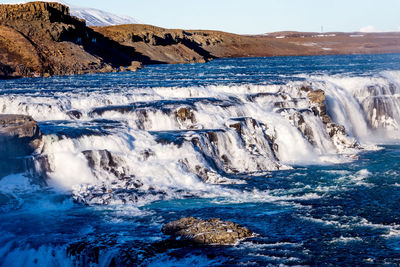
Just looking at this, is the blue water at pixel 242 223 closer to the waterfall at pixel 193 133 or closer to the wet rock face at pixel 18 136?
the wet rock face at pixel 18 136

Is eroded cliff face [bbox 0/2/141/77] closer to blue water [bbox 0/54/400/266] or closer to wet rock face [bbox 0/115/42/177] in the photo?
wet rock face [bbox 0/115/42/177]

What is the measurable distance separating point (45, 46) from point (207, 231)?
56.1 m

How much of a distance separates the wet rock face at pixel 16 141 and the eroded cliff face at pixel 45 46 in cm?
3635

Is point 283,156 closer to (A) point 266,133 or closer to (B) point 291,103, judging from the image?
(A) point 266,133

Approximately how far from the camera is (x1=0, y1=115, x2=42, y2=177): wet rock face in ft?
56.7

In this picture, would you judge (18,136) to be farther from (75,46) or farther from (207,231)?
(75,46)

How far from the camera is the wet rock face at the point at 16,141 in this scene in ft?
56.7

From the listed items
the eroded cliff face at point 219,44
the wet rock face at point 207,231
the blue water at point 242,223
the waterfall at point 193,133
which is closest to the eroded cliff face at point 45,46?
the eroded cliff face at point 219,44

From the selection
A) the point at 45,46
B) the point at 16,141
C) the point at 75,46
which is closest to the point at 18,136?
the point at 16,141

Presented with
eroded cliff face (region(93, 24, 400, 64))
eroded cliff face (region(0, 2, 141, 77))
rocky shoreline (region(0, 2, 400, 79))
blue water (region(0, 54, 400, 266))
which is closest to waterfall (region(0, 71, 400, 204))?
blue water (region(0, 54, 400, 266))

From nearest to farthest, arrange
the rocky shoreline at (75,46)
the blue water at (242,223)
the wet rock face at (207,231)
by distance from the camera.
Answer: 1. the blue water at (242,223)
2. the wet rock face at (207,231)
3. the rocky shoreline at (75,46)

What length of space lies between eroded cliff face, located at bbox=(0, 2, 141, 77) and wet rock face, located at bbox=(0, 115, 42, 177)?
3635 centimetres

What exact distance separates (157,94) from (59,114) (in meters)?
8.34

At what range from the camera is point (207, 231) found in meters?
12.4
